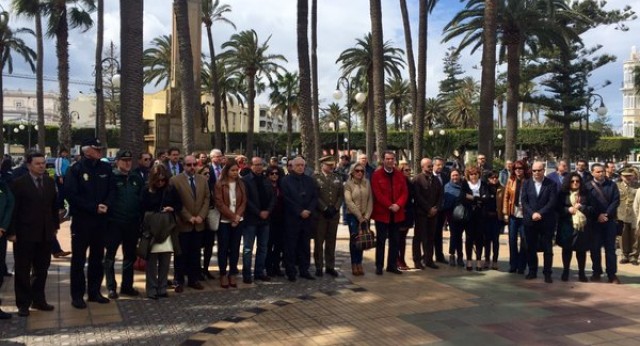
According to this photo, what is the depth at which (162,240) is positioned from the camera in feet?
21.5

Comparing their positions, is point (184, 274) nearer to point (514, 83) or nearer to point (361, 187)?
point (361, 187)

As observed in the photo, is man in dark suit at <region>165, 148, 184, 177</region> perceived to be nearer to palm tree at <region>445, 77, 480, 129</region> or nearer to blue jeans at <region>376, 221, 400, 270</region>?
blue jeans at <region>376, 221, 400, 270</region>

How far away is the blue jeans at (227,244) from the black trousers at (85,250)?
61.4 inches

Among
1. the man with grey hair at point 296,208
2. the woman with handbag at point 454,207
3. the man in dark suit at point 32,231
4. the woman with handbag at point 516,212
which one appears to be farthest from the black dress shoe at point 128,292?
the woman with handbag at point 516,212

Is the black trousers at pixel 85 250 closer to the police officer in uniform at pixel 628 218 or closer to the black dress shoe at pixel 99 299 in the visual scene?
the black dress shoe at pixel 99 299

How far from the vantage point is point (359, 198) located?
320 inches

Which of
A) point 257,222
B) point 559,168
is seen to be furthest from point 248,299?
point 559,168

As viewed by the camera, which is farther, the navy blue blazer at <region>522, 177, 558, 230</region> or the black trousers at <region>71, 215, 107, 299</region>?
the navy blue blazer at <region>522, 177, 558, 230</region>

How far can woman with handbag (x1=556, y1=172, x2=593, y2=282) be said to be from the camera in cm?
773

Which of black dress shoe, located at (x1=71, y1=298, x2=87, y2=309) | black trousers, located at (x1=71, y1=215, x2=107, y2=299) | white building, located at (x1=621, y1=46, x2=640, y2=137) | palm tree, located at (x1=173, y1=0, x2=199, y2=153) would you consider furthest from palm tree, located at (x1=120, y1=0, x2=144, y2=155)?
white building, located at (x1=621, y1=46, x2=640, y2=137)

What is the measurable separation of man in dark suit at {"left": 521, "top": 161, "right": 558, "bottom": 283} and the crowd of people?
2 cm

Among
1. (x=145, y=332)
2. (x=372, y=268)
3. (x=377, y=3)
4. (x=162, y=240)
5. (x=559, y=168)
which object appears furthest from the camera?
(x=377, y=3)

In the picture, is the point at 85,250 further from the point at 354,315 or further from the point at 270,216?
the point at 354,315

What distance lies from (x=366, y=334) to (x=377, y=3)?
1269 cm
